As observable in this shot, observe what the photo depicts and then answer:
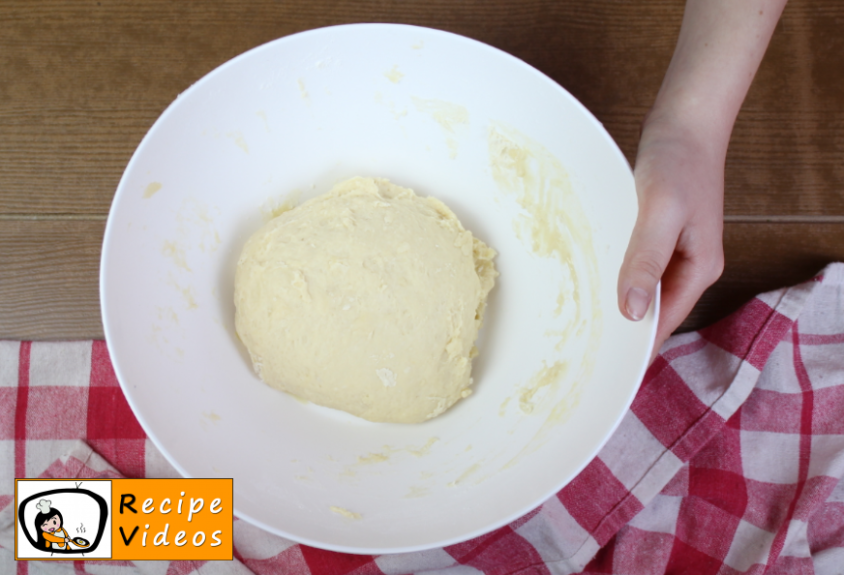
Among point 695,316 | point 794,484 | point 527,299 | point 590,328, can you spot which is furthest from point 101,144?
point 794,484

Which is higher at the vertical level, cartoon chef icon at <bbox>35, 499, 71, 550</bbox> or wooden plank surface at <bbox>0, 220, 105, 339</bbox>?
wooden plank surface at <bbox>0, 220, 105, 339</bbox>

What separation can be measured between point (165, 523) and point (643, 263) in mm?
999

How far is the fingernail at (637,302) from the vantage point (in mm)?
774

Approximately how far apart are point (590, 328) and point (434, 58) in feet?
1.81

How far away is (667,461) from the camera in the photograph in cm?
114

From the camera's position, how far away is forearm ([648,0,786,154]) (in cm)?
96

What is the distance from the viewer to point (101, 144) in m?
1.21

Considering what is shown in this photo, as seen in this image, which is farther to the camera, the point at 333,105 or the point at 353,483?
the point at 333,105

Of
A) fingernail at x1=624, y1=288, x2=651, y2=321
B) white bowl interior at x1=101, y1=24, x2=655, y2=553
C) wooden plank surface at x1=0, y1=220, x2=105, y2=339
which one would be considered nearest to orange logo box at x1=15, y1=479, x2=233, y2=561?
white bowl interior at x1=101, y1=24, x2=655, y2=553

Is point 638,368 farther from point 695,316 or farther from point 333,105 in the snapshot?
point 333,105

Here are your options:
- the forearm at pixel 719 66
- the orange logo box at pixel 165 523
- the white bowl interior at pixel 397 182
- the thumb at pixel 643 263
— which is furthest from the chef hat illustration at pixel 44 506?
the forearm at pixel 719 66

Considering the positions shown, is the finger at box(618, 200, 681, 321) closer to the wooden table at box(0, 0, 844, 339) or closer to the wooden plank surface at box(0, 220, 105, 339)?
the wooden table at box(0, 0, 844, 339)

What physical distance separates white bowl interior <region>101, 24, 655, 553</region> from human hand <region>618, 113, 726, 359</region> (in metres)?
0.05

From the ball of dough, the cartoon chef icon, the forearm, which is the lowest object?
the cartoon chef icon
